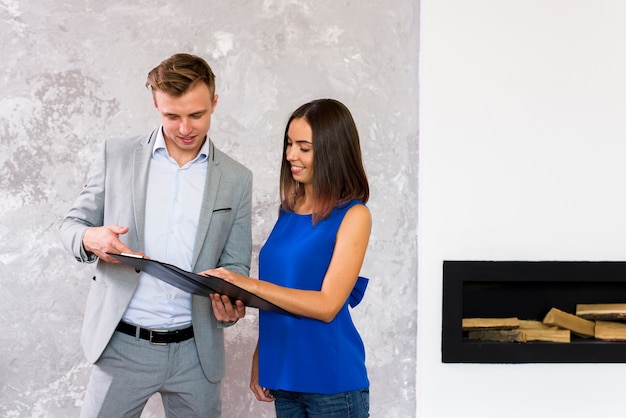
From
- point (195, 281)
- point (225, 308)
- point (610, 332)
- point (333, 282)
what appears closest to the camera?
point (195, 281)

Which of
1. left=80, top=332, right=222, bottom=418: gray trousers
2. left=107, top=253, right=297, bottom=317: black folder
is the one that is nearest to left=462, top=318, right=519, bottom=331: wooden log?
left=80, top=332, right=222, bottom=418: gray trousers

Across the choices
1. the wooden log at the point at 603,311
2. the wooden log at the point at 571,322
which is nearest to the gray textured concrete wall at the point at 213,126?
the wooden log at the point at 571,322

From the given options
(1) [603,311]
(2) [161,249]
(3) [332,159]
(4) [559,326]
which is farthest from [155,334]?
(1) [603,311]

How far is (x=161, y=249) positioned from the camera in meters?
2.08

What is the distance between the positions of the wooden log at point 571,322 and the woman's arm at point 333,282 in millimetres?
1784

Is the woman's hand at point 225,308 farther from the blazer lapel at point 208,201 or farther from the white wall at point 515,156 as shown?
the white wall at point 515,156

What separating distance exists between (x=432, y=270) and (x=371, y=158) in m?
0.56

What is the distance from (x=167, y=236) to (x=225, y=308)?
0.26 meters

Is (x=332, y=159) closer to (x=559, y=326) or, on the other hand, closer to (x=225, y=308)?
(x=225, y=308)

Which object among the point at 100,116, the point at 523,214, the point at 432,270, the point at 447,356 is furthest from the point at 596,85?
the point at 100,116

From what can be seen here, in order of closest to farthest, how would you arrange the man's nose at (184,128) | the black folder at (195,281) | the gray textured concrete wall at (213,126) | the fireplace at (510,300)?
the black folder at (195,281) → the man's nose at (184,128) → the gray textured concrete wall at (213,126) → the fireplace at (510,300)

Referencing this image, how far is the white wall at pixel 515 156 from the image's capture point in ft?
10.8

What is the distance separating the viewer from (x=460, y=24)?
3.28 metres

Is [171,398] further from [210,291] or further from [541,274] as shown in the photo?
[541,274]
